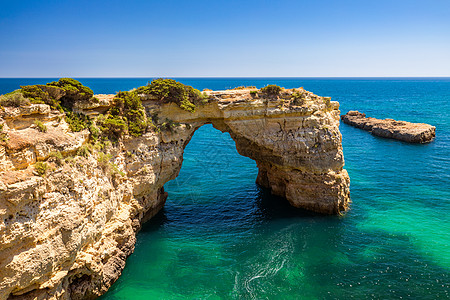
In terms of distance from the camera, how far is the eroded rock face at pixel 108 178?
1703cm

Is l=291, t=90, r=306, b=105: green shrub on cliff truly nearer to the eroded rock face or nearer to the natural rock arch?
the eroded rock face

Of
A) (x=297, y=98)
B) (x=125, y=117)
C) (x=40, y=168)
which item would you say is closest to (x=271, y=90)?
(x=297, y=98)

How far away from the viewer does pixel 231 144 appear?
66.6 metres

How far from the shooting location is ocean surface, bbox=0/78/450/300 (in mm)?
22453

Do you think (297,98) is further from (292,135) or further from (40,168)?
(40,168)

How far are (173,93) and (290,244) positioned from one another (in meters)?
18.4

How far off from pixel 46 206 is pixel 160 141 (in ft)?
41.9

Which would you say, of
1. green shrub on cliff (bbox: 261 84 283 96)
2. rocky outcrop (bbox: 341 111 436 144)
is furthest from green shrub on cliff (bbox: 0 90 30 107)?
rocky outcrop (bbox: 341 111 436 144)

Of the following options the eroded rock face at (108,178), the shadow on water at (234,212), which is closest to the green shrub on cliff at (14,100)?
the eroded rock face at (108,178)

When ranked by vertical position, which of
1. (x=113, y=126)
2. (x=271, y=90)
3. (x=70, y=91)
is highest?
(x=271, y=90)

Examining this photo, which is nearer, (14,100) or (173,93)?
(14,100)

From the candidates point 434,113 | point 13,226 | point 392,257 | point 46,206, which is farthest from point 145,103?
point 434,113

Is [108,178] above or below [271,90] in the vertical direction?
below

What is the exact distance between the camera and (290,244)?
1096 inches
